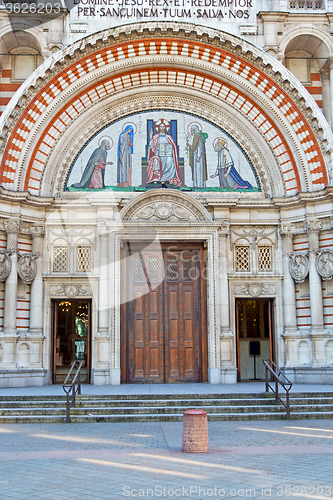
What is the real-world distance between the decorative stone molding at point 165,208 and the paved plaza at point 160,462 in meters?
6.76

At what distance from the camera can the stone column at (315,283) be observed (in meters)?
14.7

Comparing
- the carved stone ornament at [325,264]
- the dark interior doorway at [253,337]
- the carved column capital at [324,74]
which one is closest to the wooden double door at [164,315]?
the dark interior doorway at [253,337]

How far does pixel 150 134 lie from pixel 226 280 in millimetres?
4976

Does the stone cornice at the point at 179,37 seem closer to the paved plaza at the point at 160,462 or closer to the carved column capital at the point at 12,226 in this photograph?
the carved column capital at the point at 12,226

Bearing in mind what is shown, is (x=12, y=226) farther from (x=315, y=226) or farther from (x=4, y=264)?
(x=315, y=226)

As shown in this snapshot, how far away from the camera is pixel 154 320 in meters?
15.2

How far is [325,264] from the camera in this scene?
14.6 meters

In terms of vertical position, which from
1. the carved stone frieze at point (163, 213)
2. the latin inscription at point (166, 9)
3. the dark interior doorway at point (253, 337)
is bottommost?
the dark interior doorway at point (253, 337)

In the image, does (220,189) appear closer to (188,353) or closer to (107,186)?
(107,186)

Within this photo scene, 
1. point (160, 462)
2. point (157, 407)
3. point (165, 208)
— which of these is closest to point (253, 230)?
point (165, 208)

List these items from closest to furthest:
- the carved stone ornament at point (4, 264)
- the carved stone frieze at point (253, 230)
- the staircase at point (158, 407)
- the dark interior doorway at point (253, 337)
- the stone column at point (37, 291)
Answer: the staircase at point (158, 407), the carved stone ornament at point (4, 264), the stone column at point (37, 291), the carved stone frieze at point (253, 230), the dark interior doorway at point (253, 337)

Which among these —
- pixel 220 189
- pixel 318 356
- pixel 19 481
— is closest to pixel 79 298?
pixel 220 189

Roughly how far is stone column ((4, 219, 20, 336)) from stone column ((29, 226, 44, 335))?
0.56 meters

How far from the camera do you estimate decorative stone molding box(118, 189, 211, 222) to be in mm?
15215
